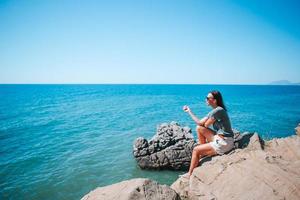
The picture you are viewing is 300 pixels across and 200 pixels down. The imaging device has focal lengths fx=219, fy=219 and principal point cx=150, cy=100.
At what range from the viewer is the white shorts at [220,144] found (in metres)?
8.03

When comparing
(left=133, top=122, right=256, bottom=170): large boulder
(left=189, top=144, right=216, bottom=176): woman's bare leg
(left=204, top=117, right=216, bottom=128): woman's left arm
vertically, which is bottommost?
(left=133, top=122, right=256, bottom=170): large boulder

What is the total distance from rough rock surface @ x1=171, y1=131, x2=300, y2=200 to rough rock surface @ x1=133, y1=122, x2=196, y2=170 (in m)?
6.77

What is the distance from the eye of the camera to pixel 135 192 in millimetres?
5738

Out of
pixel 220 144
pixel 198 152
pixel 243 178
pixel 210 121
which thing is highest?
pixel 210 121

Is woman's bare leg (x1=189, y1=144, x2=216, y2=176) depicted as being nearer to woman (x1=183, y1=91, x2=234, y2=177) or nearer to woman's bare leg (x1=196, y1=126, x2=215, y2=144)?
woman (x1=183, y1=91, x2=234, y2=177)

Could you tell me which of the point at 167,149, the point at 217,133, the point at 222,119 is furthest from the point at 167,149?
the point at 222,119

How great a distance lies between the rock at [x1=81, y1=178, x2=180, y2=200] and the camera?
5.67m

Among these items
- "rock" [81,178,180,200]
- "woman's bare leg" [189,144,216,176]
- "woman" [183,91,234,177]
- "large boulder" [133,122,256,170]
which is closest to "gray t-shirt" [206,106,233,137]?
"woman" [183,91,234,177]

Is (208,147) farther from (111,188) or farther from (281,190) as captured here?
(111,188)

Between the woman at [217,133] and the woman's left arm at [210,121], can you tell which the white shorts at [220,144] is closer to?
the woman at [217,133]

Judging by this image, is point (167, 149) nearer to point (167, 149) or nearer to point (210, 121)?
point (167, 149)

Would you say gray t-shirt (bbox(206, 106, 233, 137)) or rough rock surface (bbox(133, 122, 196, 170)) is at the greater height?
gray t-shirt (bbox(206, 106, 233, 137))

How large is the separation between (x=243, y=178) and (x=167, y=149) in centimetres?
916

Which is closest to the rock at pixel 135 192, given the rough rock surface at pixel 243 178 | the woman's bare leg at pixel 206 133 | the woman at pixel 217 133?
the rough rock surface at pixel 243 178
